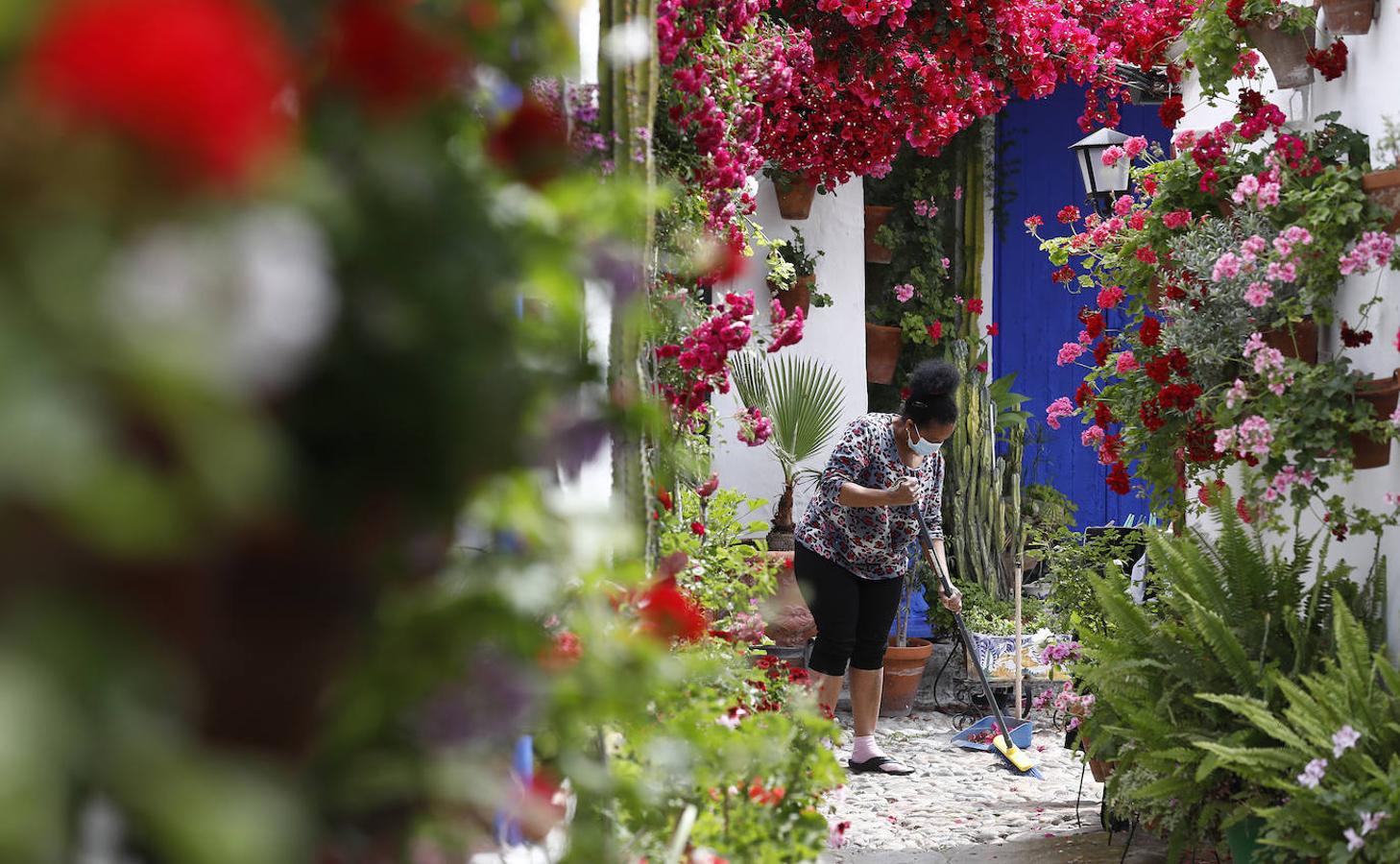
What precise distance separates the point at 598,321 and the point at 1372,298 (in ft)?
7.31

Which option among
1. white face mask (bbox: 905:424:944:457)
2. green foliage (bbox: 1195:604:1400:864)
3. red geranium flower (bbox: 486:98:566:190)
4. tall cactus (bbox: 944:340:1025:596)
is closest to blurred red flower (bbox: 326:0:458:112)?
red geranium flower (bbox: 486:98:566:190)

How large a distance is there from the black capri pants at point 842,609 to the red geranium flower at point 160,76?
213 inches

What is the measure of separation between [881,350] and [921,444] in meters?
2.57

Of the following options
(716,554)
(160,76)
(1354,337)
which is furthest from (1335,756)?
(160,76)

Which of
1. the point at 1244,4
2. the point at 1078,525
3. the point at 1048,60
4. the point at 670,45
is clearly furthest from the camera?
the point at 1078,525

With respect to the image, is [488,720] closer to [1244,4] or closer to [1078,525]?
[1244,4]

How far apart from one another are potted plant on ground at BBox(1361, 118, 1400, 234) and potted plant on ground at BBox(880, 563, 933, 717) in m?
4.09

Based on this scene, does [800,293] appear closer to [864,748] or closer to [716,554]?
[864,748]

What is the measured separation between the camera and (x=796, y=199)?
788cm

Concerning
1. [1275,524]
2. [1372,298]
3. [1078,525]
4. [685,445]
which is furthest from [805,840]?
[1078,525]

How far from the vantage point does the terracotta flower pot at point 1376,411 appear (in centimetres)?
382

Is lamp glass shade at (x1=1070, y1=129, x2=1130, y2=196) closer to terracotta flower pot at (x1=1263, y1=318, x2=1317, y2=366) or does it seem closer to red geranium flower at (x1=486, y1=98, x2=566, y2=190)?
terracotta flower pot at (x1=1263, y1=318, x2=1317, y2=366)

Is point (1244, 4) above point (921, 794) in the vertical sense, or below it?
above

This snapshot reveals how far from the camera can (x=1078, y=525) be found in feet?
28.1
